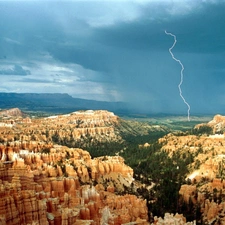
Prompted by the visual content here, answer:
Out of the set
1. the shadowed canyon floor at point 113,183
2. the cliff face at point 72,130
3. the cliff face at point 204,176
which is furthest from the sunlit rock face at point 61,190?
the cliff face at point 72,130

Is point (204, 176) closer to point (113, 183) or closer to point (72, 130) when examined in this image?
point (113, 183)

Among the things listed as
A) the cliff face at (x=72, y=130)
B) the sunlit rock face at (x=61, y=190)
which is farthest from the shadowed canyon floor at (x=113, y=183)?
the cliff face at (x=72, y=130)

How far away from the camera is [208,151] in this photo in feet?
263

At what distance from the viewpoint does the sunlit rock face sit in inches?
1217

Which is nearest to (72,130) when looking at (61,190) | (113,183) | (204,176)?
(113,183)

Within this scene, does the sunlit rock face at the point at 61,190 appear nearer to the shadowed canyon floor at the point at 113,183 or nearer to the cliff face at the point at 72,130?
the shadowed canyon floor at the point at 113,183

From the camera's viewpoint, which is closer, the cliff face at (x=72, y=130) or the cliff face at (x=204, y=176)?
the cliff face at (x=204, y=176)

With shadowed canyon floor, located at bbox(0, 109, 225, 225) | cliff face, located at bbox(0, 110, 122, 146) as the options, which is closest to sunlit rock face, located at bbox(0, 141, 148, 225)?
shadowed canyon floor, located at bbox(0, 109, 225, 225)

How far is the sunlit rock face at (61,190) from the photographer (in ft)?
101

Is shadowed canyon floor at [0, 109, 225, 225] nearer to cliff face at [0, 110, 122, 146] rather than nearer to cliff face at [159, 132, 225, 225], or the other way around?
cliff face at [159, 132, 225, 225]

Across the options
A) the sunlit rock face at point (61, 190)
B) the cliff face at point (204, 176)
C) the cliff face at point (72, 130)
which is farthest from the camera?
the cliff face at point (72, 130)

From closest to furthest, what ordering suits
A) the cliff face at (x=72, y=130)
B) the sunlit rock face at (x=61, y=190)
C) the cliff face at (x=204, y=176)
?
the sunlit rock face at (x=61, y=190)
the cliff face at (x=204, y=176)
the cliff face at (x=72, y=130)

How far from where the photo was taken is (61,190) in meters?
46.0

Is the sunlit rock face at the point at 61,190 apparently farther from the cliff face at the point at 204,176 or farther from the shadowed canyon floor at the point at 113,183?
the cliff face at the point at 204,176
